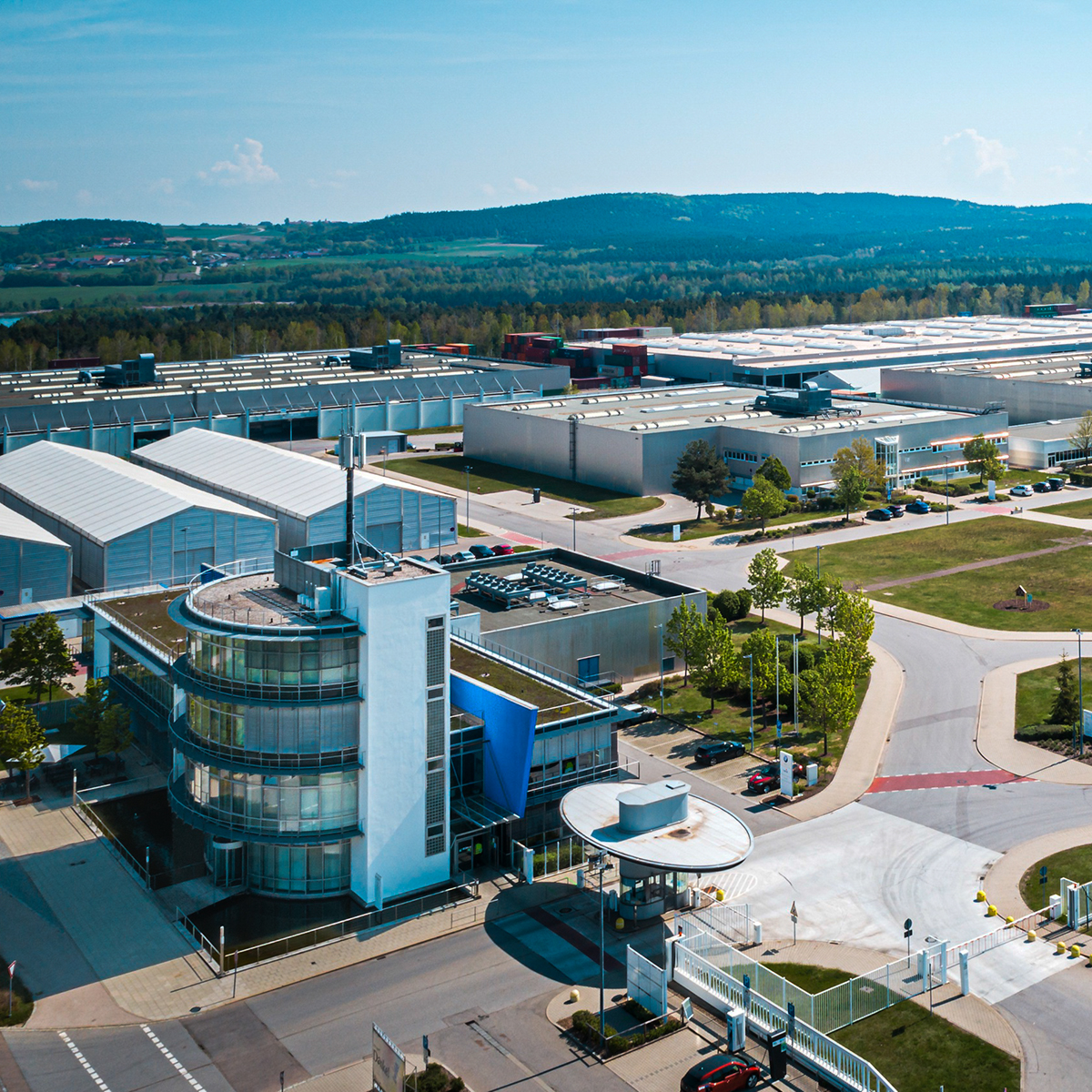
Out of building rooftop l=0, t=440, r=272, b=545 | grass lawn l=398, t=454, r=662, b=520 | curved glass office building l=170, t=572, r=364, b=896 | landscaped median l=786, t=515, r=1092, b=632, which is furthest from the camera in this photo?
grass lawn l=398, t=454, r=662, b=520

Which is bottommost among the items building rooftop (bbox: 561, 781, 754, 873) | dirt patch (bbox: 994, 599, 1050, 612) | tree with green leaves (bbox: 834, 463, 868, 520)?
dirt patch (bbox: 994, 599, 1050, 612)

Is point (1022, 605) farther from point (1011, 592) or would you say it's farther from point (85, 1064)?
point (85, 1064)

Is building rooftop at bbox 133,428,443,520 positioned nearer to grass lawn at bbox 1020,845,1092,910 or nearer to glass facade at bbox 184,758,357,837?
glass facade at bbox 184,758,357,837

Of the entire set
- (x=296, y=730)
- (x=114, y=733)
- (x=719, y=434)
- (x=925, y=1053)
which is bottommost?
(x=925, y=1053)

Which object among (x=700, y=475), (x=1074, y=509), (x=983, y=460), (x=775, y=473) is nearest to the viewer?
(x=700, y=475)

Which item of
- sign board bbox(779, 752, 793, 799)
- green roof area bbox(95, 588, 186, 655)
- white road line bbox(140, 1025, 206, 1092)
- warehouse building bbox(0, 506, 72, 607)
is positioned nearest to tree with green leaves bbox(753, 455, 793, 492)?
green roof area bbox(95, 588, 186, 655)

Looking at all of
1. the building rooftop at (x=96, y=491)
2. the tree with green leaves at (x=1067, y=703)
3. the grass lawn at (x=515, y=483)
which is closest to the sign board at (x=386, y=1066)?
the tree with green leaves at (x=1067, y=703)

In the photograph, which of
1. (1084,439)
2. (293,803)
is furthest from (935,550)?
(293,803)
